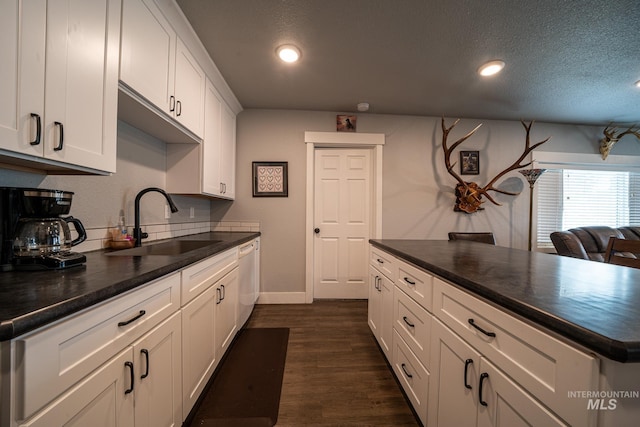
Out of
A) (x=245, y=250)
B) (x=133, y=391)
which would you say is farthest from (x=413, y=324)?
(x=245, y=250)

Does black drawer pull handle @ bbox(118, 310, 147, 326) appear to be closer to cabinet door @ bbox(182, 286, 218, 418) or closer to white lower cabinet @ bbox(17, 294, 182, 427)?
white lower cabinet @ bbox(17, 294, 182, 427)

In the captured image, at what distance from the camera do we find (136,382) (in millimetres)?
801

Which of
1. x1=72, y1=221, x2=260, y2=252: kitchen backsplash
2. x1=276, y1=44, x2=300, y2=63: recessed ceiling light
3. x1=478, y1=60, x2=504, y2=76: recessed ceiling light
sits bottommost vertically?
x1=72, y1=221, x2=260, y2=252: kitchen backsplash

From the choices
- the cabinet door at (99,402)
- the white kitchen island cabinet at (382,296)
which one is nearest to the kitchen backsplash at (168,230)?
the cabinet door at (99,402)

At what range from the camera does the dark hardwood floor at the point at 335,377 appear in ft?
4.18

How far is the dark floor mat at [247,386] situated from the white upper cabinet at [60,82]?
→ 1430 mm

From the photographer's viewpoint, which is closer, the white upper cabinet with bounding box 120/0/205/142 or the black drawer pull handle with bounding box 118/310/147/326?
the black drawer pull handle with bounding box 118/310/147/326

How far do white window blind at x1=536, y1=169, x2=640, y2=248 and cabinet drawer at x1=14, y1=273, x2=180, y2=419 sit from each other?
450 cm

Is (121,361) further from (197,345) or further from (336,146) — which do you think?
(336,146)

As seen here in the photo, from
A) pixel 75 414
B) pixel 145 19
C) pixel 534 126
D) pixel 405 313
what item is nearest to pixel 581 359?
pixel 405 313

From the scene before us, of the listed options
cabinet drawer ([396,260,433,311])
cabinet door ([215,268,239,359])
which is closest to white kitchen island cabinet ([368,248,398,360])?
cabinet drawer ([396,260,433,311])

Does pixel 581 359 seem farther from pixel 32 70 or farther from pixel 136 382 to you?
pixel 32 70

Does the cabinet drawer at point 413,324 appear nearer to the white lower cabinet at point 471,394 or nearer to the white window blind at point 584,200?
the white lower cabinet at point 471,394

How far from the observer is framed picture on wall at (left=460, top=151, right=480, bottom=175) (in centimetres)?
308
